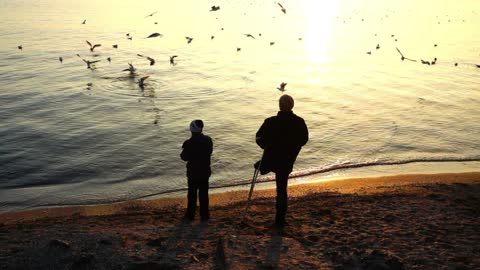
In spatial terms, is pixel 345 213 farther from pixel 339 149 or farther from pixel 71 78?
pixel 71 78

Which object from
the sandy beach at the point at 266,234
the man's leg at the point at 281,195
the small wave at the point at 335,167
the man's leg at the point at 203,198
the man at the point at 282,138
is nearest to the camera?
the sandy beach at the point at 266,234

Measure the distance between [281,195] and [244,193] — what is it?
3.79 m

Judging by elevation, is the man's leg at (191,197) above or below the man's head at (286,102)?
below

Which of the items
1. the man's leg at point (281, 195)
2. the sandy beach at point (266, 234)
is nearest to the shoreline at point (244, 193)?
the sandy beach at point (266, 234)

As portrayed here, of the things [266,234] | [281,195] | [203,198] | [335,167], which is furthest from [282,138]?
[335,167]

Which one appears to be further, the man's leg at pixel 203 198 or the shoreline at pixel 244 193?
the shoreline at pixel 244 193

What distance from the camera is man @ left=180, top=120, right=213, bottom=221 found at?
337 inches

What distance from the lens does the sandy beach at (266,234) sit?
23.5ft

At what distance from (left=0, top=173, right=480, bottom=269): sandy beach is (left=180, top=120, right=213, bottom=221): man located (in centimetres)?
62

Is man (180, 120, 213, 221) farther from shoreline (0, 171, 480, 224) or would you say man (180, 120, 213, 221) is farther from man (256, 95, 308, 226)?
shoreline (0, 171, 480, 224)

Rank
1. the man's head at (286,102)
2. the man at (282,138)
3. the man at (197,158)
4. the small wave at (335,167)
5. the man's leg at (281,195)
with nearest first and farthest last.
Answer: the man's head at (286,102) < the man at (282,138) < the man's leg at (281,195) < the man at (197,158) < the small wave at (335,167)

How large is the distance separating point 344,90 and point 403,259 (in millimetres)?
20635

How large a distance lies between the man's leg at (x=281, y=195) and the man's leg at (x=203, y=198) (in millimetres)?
1447

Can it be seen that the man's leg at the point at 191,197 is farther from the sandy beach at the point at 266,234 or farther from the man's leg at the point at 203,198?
the sandy beach at the point at 266,234
